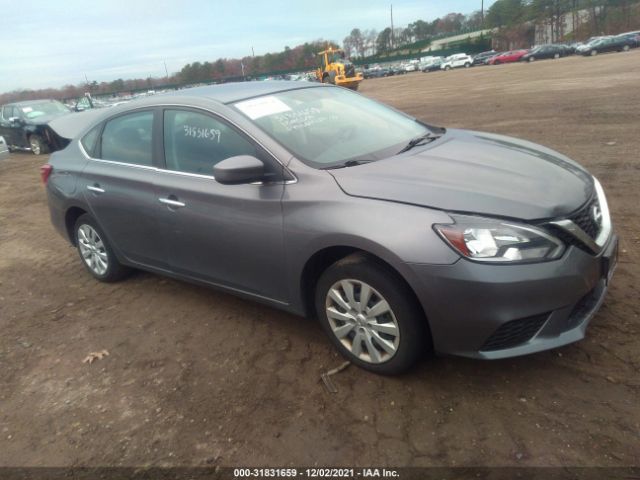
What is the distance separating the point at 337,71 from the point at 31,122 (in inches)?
996

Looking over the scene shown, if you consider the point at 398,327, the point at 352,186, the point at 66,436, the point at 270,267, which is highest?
the point at 352,186

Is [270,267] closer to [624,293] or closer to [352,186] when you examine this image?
[352,186]

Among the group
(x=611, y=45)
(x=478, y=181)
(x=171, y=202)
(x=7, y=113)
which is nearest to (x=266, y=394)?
(x=171, y=202)

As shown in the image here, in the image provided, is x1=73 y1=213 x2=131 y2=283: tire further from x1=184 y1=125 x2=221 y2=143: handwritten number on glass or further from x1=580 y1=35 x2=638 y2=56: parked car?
x1=580 y1=35 x2=638 y2=56: parked car

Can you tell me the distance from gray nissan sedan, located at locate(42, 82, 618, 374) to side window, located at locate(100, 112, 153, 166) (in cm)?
2

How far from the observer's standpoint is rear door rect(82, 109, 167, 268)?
13.0 ft

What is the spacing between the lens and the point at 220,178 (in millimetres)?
3066

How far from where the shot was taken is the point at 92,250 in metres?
4.87

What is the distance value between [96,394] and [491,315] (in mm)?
2482

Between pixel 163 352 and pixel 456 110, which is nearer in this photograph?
pixel 163 352

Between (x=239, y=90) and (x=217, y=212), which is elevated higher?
(x=239, y=90)

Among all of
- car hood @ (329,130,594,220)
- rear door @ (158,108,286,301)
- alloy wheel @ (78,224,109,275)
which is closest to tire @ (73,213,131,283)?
alloy wheel @ (78,224,109,275)

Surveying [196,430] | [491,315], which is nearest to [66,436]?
[196,430]

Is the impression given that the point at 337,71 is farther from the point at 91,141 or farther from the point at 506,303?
the point at 506,303
